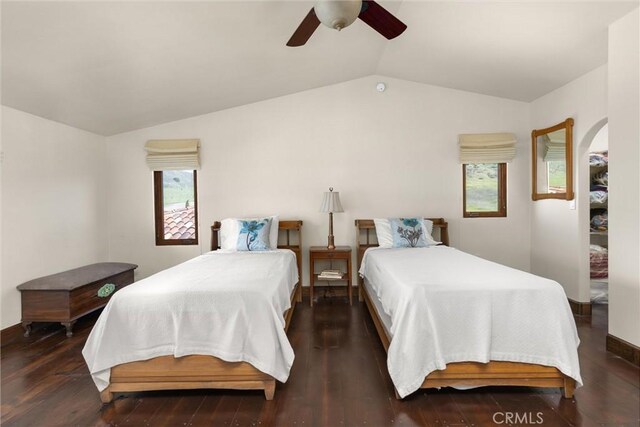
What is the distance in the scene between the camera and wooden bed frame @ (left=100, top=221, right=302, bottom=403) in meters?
1.93

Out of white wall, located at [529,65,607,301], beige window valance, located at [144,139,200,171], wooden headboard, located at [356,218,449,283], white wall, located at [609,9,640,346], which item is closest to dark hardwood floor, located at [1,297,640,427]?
white wall, located at [609,9,640,346]

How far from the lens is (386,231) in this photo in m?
3.87

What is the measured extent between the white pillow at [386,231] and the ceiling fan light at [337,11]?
2454mm

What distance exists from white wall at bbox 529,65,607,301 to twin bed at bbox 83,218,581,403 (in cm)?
193

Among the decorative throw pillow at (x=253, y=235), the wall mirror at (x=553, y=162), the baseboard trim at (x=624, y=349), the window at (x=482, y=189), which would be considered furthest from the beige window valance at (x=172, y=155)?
the baseboard trim at (x=624, y=349)

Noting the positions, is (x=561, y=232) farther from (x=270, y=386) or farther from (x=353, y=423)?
(x=270, y=386)

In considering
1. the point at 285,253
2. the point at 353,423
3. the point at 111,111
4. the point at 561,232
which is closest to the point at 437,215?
the point at 561,232

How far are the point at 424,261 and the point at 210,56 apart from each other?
2643mm

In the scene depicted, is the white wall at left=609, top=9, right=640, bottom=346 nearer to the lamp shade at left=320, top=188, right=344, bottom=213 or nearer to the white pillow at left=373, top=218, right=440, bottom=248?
the white pillow at left=373, top=218, right=440, bottom=248

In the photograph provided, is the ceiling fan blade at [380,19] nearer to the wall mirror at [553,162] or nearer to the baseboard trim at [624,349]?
the wall mirror at [553,162]

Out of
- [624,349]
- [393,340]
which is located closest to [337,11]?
[393,340]

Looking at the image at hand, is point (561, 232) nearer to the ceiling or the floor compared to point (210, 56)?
nearer to the floor

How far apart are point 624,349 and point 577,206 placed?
1.50 metres

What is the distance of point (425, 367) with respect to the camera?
6.15 feet
